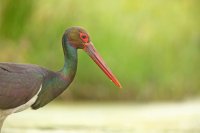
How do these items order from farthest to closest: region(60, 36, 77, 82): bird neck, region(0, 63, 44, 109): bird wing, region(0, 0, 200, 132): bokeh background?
1. region(0, 0, 200, 132): bokeh background
2. region(60, 36, 77, 82): bird neck
3. region(0, 63, 44, 109): bird wing

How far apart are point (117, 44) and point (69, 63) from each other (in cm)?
425

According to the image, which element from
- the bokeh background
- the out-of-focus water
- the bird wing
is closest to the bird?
the bird wing

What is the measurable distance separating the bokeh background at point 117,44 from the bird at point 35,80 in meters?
3.64

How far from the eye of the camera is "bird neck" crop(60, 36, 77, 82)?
6133 millimetres

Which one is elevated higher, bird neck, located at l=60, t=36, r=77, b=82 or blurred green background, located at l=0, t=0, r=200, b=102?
bird neck, located at l=60, t=36, r=77, b=82

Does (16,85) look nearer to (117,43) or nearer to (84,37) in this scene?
(84,37)

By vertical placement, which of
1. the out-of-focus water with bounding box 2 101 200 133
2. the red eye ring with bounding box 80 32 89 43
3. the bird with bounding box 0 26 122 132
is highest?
the red eye ring with bounding box 80 32 89 43

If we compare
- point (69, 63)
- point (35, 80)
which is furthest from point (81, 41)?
point (35, 80)

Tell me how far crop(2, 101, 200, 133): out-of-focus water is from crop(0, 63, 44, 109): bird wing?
169cm

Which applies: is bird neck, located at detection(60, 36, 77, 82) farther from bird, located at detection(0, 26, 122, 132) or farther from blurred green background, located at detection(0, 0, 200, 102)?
blurred green background, located at detection(0, 0, 200, 102)

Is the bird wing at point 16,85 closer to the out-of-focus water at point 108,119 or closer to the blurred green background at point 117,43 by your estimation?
the out-of-focus water at point 108,119

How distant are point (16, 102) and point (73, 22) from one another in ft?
14.5

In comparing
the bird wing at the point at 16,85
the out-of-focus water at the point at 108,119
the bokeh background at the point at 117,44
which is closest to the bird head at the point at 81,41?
the bird wing at the point at 16,85

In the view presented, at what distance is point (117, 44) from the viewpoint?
34.1 feet
